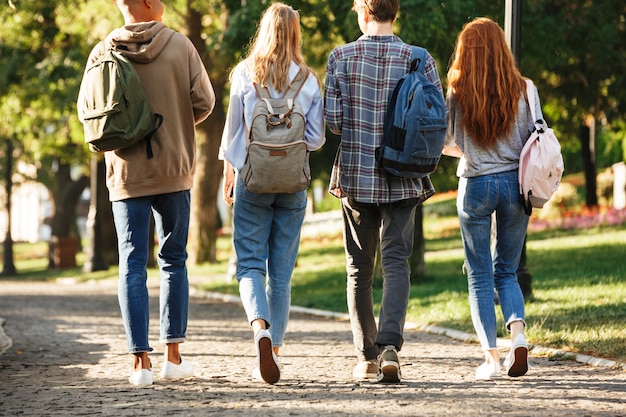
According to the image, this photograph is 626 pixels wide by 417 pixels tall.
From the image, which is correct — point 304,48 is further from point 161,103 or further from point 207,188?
point 161,103

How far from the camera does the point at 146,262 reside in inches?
249

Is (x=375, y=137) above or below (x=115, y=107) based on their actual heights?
below

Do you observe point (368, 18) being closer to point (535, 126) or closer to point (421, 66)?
point (421, 66)

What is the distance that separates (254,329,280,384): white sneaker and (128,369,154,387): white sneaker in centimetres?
68

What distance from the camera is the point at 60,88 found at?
2462 cm

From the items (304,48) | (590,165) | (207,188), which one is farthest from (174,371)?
(590,165)

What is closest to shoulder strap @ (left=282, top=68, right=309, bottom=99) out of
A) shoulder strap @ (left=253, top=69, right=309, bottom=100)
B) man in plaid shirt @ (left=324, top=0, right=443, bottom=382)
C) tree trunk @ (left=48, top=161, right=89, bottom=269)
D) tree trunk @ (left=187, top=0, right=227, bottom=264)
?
shoulder strap @ (left=253, top=69, right=309, bottom=100)

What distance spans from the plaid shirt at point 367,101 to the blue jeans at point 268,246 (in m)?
0.39

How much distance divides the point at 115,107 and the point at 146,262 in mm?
901

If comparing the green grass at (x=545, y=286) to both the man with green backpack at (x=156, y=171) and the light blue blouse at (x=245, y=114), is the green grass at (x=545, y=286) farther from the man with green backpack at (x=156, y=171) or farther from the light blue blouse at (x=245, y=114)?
the man with green backpack at (x=156, y=171)

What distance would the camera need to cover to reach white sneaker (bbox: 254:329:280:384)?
19.5ft

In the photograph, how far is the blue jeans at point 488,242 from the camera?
6.34 m

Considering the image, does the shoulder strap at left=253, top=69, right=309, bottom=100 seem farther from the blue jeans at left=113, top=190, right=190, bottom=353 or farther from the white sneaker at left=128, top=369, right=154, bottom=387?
the white sneaker at left=128, top=369, right=154, bottom=387

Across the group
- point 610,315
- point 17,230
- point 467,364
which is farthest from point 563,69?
point 17,230
